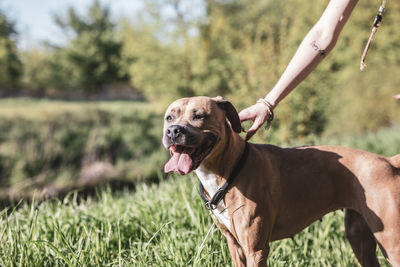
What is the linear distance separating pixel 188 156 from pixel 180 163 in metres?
0.07

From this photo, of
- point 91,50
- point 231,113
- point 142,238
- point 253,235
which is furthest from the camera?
point 91,50

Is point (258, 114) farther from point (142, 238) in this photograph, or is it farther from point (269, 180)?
point (142, 238)

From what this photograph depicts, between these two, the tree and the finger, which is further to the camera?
the tree

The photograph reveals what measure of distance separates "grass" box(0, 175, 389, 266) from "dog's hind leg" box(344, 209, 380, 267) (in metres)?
0.40

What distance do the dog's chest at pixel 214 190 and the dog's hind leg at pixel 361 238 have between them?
105cm

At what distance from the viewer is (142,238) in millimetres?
3312

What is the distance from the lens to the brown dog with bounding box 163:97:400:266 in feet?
7.03

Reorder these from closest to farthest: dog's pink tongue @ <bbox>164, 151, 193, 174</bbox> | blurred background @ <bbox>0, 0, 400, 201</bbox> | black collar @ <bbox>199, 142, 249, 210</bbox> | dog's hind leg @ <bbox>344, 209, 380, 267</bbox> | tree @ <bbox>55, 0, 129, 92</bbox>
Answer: dog's pink tongue @ <bbox>164, 151, 193, 174</bbox>, black collar @ <bbox>199, 142, 249, 210</bbox>, dog's hind leg @ <bbox>344, 209, 380, 267</bbox>, blurred background @ <bbox>0, 0, 400, 201</bbox>, tree @ <bbox>55, 0, 129, 92</bbox>

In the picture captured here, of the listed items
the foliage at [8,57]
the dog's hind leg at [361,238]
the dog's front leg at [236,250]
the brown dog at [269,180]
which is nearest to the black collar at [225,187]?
the brown dog at [269,180]

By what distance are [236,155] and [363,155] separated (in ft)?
2.92

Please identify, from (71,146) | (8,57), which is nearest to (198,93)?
(71,146)

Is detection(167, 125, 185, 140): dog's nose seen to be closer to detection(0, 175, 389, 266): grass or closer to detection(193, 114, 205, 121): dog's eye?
detection(193, 114, 205, 121): dog's eye

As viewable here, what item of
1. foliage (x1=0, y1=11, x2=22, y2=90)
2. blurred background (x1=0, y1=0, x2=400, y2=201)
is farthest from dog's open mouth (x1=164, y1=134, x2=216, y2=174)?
foliage (x1=0, y1=11, x2=22, y2=90)

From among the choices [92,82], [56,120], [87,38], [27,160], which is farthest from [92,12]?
[27,160]
